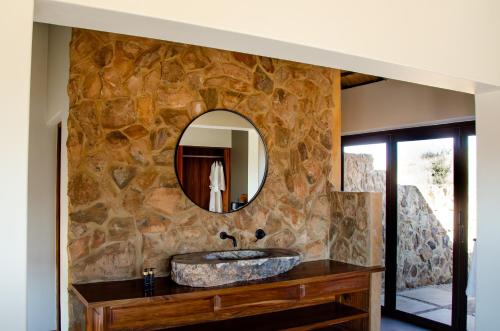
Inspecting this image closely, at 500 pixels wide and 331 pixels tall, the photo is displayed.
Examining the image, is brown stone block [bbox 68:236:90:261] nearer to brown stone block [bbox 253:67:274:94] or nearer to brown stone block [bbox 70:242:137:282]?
brown stone block [bbox 70:242:137:282]

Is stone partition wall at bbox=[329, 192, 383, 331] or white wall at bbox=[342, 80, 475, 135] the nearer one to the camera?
stone partition wall at bbox=[329, 192, 383, 331]

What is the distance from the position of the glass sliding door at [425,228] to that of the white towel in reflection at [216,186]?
273 centimetres

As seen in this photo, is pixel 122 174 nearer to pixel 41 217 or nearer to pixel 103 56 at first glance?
pixel 103 56

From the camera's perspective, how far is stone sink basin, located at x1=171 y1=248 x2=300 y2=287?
9.80 feet

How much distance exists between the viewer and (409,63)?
2.31 metres

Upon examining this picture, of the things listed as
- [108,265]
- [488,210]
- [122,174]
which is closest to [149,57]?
[122,174]

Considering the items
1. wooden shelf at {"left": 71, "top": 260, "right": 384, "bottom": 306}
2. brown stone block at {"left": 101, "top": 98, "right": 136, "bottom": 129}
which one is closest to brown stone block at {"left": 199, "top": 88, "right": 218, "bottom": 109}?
brown stone block at {"left": 101, "top": 98, "right": 136, "bottom": 129}

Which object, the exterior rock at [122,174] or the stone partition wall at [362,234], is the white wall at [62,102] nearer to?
the exterior rock at [122,174]

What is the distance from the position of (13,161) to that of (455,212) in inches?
180

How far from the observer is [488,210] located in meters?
2.96

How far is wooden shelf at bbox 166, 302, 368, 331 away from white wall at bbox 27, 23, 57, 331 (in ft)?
7.50

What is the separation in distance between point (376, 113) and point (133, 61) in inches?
132

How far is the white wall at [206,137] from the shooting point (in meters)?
3.52

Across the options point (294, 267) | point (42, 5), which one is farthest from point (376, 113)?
point (42, 5)
